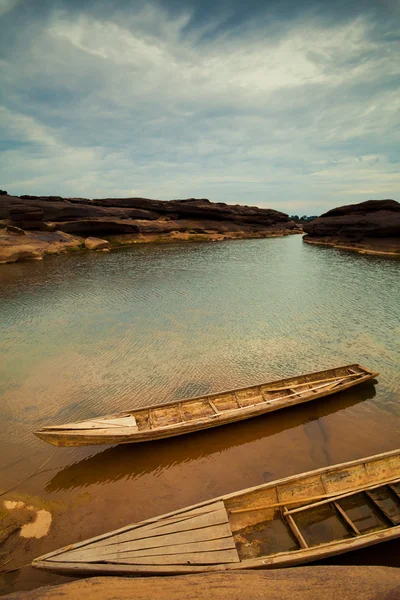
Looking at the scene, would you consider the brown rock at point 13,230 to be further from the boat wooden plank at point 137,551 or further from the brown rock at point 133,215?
the boat wooden plank at point 137,551

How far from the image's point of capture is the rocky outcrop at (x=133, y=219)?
147ft

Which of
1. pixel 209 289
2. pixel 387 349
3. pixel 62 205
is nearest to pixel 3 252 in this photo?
pixel 62 205

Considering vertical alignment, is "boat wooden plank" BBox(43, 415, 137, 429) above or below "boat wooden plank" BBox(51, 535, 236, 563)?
below

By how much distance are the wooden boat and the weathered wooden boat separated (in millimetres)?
2765

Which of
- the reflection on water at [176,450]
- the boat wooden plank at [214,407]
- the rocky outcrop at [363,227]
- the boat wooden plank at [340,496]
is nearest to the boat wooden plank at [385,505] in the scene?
the boat wooden plank at [340,496]

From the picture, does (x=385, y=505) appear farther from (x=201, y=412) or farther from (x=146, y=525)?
(x=201, y=412)

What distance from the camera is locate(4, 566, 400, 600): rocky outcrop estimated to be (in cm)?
414

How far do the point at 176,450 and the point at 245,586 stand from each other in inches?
179

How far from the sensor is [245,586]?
4336 mm

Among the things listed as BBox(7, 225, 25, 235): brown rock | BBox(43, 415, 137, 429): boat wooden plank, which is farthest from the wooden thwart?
BBox(7, 225, 25, 235): brown rock

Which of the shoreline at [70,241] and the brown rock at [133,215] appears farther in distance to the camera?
the brown rock at [133,215]

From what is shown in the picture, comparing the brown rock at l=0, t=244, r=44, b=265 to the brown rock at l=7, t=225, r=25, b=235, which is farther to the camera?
the brown rock at l=7, t=225, r=25, b=235

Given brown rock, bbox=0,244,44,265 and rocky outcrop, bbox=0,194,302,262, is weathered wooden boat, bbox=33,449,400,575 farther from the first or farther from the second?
rocky outcrop, bbox=0,194,302,262

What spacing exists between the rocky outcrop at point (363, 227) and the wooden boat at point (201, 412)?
42.3 meters
